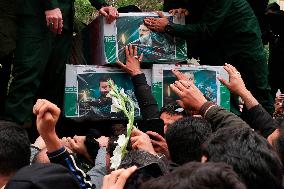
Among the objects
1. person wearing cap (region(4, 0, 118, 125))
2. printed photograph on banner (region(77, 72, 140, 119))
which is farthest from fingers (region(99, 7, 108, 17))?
printed photograph on banner (region(77, 72, 140, 119))

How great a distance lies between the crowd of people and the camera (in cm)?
223

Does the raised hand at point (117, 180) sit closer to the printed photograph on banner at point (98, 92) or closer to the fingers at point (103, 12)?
the printed photograph on banner at point (98, 92)

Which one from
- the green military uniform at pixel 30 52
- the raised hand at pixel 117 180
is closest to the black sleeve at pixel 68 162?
the raised hand at pixel 117 180

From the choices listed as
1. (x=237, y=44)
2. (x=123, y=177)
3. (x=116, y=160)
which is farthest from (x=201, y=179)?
(x=237, y=44)

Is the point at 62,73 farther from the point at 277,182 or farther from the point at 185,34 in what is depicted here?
the point at 277,182

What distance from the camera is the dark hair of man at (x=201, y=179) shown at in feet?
5.95

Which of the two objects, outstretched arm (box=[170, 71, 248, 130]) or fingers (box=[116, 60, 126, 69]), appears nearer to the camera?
outstretched arm (box=[170, 71, 248, 130])

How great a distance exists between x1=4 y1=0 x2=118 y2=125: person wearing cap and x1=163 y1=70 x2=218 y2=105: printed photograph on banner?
0.67 m

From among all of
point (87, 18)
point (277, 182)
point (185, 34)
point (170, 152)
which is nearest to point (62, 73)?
point (185, 34)

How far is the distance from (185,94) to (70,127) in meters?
1.61

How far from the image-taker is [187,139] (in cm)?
310

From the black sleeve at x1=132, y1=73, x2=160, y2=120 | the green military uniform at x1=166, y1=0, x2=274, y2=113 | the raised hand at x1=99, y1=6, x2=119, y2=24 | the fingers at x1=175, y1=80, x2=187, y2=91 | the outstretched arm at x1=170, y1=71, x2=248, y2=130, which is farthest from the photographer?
the green military uniform at x1=166, y1=0, x2=274, y2=113

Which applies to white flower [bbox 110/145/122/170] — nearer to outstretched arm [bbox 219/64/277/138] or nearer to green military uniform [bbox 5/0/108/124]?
outstretched arm [bbox 219/64/277/138]

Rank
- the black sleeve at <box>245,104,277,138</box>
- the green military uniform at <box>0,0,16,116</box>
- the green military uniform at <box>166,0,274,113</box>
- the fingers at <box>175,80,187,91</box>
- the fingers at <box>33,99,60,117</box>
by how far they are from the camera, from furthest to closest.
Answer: the green military uniform at <box>166,0,274,113</box> < the green military uniform at <box>0,0,16,116</box> < the black sleeve at <box>245,104,277,138</box> < the fingers at <box>175,80,187,91</box> < the fingers at <box>33,99,60,117</box>
